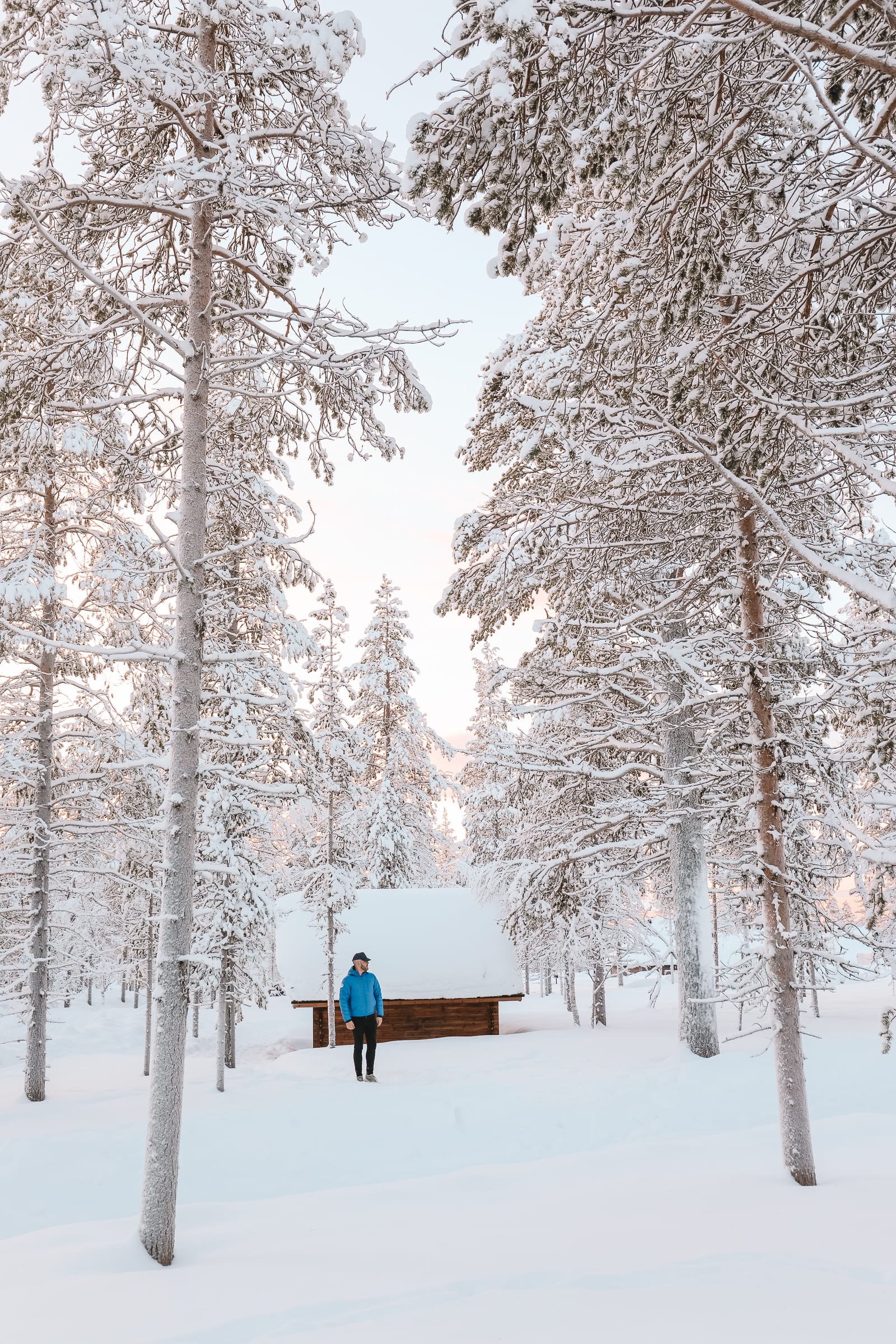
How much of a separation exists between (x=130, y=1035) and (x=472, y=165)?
30.9 m

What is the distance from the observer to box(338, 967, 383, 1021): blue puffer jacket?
12.2 metres

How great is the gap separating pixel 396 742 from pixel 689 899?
1485 centimetres

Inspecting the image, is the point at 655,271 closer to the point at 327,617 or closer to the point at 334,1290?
the point at 334,1290

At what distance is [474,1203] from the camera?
283 inches

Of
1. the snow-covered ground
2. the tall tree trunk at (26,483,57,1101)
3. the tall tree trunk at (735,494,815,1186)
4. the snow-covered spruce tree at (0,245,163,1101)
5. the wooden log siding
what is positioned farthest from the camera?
the wooden log siding

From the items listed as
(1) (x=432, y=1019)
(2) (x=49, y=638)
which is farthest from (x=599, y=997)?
(2) (x=49, y=638)

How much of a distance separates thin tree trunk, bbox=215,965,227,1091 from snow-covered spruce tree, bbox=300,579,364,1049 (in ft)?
7.30

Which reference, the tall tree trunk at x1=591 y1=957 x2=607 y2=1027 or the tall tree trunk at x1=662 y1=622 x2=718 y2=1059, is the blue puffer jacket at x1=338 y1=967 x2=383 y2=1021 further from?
the tall tree trunk at x1=591 y1=957 x2=607 y2=1027

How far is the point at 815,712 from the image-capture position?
909 cm

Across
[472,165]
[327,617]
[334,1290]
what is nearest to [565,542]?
[472,165]

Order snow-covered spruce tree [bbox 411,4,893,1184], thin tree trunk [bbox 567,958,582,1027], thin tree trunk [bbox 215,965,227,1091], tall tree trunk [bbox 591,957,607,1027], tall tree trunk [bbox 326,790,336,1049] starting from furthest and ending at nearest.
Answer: thin tree trunk [bbox 567,958,582,1027] → tall tree trunk [bbox 591,957,607,1027] → tall tree trunk [bbox 326,790,336,1049] → thin tree trunk [bbox 215,965,227,1091] → snow-covered spruce tree [bbox 411,4,893,1184]

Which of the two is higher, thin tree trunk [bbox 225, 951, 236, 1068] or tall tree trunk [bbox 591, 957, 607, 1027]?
thin tree trunk [bbox 225, 951, 236, 1068]

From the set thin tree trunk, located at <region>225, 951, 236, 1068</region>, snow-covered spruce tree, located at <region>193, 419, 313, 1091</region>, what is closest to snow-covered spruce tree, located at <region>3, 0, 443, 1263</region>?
snow-covered spruce tree, located at <region>193, 419, 313, 1091</region>

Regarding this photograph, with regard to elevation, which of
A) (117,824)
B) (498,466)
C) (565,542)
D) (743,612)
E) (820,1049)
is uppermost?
(498,466)
